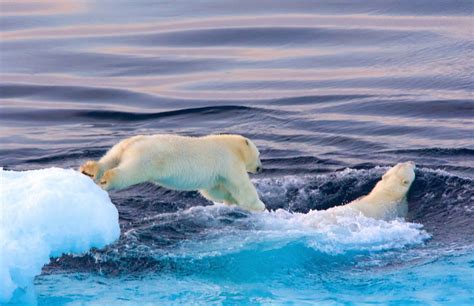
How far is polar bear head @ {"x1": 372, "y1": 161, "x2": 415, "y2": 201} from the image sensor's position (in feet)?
26.2

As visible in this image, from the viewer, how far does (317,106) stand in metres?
11.9

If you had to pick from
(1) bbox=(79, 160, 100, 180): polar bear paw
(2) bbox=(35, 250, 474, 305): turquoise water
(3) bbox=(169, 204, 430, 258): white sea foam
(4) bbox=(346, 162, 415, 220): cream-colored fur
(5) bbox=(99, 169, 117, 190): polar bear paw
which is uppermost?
(1) bbox=(79, 160, 100, 180): polar bear paw

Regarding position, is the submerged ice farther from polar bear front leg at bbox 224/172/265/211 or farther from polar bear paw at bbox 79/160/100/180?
polar bear front leg at bbox 224/172/265/211

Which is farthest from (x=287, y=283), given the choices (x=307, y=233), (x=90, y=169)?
(x=90, y=169)

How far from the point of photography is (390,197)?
7938mm

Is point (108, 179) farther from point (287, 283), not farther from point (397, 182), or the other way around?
point (397, 182)

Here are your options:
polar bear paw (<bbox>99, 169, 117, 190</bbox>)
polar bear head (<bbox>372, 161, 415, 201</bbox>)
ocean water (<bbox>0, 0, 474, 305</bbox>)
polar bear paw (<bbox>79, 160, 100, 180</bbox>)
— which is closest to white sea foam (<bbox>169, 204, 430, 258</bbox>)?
ocean water (<bbox>0, 0, 474, 305</bbox>)

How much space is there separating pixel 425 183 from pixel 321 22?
881 cm

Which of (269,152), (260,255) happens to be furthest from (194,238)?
(269,152)

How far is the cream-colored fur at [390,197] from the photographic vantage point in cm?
766

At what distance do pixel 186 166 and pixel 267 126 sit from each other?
13.0ft

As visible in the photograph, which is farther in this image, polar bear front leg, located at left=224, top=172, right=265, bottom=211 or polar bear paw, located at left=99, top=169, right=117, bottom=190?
polar bear front leg, located at left=224, top=172, right=265, bottom=211

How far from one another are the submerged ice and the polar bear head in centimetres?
264

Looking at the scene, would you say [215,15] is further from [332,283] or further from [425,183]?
[332,283]
